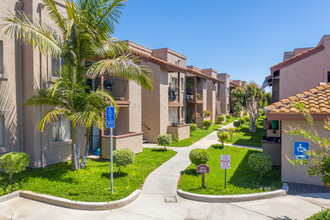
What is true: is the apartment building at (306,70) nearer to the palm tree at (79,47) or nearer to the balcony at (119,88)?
the palm tree at (79,47)

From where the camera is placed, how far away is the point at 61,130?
463 inches

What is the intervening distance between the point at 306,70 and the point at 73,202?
1329 centimetres

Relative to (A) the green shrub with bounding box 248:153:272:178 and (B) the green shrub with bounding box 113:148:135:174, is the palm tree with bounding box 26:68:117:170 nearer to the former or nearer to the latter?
(B) the green shrub with bounding box 113:148:135:174

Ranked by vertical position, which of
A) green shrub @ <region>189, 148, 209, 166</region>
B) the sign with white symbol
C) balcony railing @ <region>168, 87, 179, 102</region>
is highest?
balcony railing @ <region>168, 87, 179, 102</region>

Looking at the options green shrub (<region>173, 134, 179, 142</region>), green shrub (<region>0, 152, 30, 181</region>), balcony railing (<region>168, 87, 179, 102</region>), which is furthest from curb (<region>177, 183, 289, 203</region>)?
balcony railing (<region>168, 87, 179, 102</region>)

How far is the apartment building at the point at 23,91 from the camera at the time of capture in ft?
32.6

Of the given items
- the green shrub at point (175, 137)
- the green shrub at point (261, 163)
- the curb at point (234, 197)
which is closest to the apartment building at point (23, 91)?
the curb at point (234, 197)

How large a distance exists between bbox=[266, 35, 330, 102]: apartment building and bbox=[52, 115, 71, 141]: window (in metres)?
12.4

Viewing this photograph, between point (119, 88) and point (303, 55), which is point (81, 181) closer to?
point (119, 88)

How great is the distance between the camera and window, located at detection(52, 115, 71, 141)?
454 inches

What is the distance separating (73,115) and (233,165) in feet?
25.6

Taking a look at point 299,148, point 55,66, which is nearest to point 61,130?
point 55,66

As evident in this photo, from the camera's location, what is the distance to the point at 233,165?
462 inches

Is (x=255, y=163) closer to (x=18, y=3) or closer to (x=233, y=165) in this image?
(x=233, y=165)
